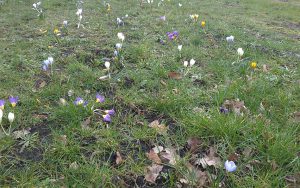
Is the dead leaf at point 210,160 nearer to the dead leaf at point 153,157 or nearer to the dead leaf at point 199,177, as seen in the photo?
the dead leaf at point 199,177

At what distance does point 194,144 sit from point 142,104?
103cm

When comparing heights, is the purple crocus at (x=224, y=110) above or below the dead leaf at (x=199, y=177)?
above

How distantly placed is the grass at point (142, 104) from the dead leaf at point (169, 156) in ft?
0.24

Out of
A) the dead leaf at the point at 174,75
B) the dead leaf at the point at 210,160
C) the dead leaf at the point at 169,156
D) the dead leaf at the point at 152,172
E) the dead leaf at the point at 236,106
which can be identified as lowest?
the dead leaf at the point at 152,172

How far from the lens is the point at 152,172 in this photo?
276 cm

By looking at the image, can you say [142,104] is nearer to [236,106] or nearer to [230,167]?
[236,106]

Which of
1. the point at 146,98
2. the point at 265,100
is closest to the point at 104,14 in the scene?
the point at 146,98

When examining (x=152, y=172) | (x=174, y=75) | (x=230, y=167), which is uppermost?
(x=230, y=167)

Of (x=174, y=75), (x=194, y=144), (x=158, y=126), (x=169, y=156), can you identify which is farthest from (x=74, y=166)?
(x=174, y=75)

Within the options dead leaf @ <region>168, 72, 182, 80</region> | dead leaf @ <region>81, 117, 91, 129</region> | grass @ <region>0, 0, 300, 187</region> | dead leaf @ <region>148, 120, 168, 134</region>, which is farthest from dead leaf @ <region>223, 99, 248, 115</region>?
dead leaf @ <region>81, 117, 91, 129</region>

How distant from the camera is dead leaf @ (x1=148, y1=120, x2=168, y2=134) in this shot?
3284mm

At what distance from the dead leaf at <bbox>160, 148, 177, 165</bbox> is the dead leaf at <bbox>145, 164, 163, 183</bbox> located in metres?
0.09

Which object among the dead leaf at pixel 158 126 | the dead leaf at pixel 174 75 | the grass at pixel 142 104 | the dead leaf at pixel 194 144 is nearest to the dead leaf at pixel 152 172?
the grass at pixel 142 104

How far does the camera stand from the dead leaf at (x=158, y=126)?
3.28 meters
